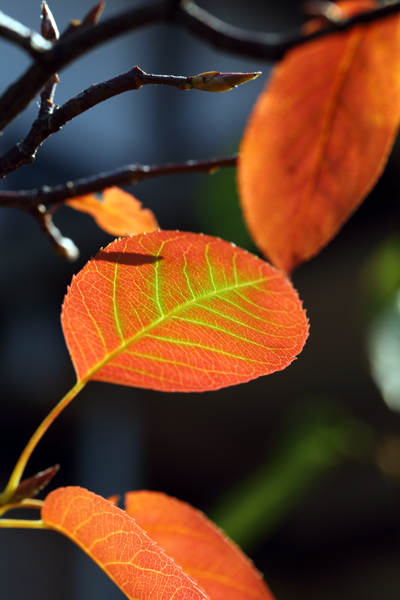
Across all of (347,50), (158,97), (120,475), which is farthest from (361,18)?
(158,97)

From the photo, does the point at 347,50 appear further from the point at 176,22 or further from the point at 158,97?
the point at 158,97

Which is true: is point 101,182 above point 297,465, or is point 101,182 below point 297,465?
above

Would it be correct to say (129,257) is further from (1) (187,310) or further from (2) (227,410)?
(2) (227,410)

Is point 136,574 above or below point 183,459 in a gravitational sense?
above

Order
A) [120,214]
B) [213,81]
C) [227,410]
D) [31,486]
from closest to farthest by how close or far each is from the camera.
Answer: [213,81]
[31,486]
[120,214]
[227,410]

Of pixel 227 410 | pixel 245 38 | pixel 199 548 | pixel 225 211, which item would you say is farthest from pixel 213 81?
pixel 227 410

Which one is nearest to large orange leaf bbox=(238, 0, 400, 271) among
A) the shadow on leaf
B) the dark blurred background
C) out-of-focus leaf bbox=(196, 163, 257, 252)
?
the shadow on leaf
